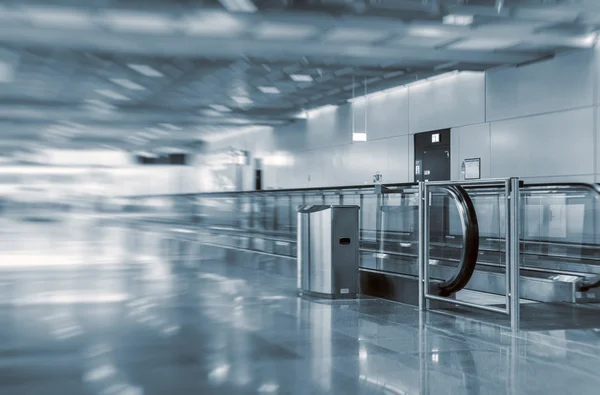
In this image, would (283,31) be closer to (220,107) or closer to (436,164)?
(436,164)

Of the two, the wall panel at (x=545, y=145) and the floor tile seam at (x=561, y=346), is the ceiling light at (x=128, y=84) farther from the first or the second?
the floor tile seam at (x=561, y=346)

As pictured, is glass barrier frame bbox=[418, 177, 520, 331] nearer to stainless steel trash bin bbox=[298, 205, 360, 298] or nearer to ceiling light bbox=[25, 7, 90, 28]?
stainless steel trash bin bbox=[298, 205, 360, 298]

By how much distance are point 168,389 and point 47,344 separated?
182 centimetres

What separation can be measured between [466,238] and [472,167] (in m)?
7.05

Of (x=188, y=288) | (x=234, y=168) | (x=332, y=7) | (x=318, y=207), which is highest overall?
(x=332, y=7)

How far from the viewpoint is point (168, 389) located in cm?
354

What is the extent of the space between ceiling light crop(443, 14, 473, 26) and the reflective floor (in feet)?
17.2

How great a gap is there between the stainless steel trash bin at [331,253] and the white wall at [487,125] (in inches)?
245

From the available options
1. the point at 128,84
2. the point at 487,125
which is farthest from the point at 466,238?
the point at 128,84

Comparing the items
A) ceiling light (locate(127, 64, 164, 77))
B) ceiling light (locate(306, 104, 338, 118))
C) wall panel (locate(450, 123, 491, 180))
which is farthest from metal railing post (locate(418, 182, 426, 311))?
ceiling light (locate(306, 104, 338, 118))

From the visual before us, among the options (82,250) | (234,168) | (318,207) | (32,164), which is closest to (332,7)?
(318,207)

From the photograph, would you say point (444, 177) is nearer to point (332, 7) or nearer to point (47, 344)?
point (332, 7)

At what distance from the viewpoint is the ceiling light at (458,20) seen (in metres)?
9.89

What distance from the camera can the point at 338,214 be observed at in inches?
307
